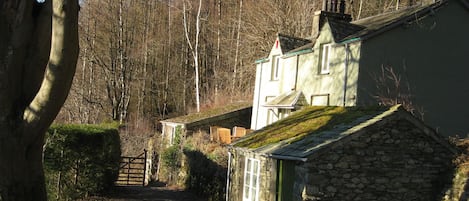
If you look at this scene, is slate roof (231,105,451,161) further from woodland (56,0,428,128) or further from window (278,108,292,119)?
woodland (56,0,428,128)

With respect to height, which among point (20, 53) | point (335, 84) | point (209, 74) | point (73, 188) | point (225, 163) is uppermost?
point (209, 74)

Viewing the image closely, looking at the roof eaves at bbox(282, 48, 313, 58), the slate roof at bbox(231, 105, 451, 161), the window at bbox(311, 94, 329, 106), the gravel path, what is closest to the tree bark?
the slate roof at bbox(231, 105, 451, 161)

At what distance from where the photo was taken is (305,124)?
13828 mm

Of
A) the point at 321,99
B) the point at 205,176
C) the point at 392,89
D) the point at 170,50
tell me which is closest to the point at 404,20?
the point at 392,89

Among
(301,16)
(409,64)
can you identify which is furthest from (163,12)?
(409,64)

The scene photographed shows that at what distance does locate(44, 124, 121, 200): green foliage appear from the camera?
658 inches

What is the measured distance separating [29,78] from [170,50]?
3466 centimetres

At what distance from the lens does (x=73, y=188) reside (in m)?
17.6

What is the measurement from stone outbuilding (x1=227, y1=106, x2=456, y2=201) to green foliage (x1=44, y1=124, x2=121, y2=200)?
8.67 metres

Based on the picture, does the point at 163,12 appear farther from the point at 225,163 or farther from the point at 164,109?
the point at 225,163

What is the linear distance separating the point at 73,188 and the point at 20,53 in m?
11.1

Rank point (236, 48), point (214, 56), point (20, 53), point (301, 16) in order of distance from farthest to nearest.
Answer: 1. point (214, 56)
2. point (236, 48)
3. point (301, 16)
4. point (20, 53)

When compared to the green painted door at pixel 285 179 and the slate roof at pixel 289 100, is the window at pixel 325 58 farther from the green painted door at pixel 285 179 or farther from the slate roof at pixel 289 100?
the green painted door at pixel 285 179

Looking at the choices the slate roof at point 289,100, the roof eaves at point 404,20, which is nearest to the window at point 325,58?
the roof eaves at point 404,20
